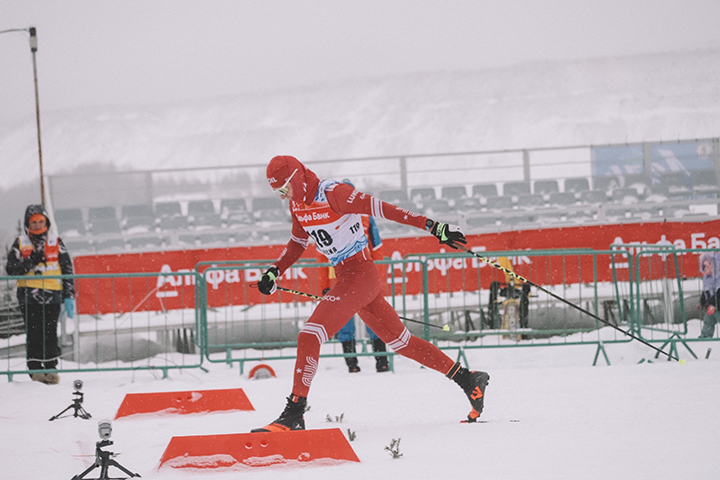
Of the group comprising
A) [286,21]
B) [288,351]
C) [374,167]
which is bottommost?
[288,351]

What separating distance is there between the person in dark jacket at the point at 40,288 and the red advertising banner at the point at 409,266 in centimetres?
188

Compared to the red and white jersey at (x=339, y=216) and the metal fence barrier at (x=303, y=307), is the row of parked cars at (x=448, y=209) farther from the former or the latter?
the red and white jersey at (x=339, y=216)

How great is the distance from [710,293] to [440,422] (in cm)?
489

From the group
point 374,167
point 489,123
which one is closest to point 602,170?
point 374,167

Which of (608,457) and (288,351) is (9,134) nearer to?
(288,351)

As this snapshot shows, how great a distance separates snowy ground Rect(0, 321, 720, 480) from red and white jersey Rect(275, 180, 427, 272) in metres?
1.10

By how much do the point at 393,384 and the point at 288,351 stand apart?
10.2 feet

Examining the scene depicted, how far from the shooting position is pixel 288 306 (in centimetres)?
897

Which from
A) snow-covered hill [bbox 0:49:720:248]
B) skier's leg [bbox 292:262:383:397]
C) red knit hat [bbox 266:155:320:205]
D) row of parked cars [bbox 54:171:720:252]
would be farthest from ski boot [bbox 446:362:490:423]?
snow-covered hill [bbox 0:49:720:248]

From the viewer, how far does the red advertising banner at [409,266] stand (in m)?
9.26

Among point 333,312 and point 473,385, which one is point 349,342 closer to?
point 473,385

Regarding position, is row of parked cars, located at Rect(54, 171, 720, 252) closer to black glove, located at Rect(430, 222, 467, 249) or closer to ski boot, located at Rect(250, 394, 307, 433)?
ski boot, located at Rect(250, 394, 307, 433)

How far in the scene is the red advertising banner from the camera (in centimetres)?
926

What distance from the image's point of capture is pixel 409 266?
9.71 metres
